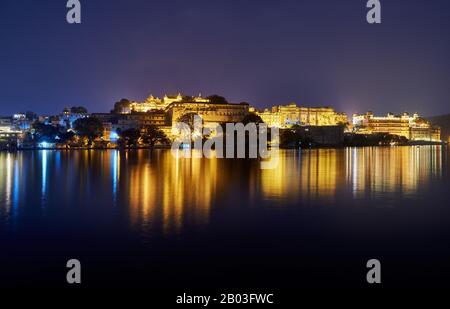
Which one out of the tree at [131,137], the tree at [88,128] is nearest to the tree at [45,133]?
the tree at [88,128]

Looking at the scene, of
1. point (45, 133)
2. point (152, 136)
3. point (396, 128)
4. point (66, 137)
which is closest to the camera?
point (66, 137)

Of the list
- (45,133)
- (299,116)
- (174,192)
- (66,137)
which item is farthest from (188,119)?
(174,192)

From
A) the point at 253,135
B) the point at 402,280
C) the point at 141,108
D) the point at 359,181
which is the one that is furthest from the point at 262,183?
the point at 141,108

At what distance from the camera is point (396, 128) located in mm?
99500

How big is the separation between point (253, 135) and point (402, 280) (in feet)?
166

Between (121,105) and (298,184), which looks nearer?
(298,184)

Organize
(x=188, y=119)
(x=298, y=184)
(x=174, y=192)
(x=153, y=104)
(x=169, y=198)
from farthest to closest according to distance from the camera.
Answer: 1. (x=153, y=104)
2. (x=188, y=119)
3. (x=298, y=184)
4. (x=174, y=192)
5. (x=169, y=198)

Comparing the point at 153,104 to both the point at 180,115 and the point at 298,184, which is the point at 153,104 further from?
the point at 298,184

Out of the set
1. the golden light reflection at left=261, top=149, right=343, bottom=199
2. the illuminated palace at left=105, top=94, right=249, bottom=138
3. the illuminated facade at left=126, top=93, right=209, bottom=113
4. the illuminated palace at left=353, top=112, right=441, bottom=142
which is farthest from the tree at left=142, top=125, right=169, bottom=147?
the illuminated palace at left=353, top=112, right=441, bottom=142

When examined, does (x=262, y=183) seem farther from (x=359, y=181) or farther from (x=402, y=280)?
(x=402, y=280)

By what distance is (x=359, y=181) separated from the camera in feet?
63.1

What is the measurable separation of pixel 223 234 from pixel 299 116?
80682 millimetres

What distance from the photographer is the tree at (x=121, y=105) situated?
86.3 meters
